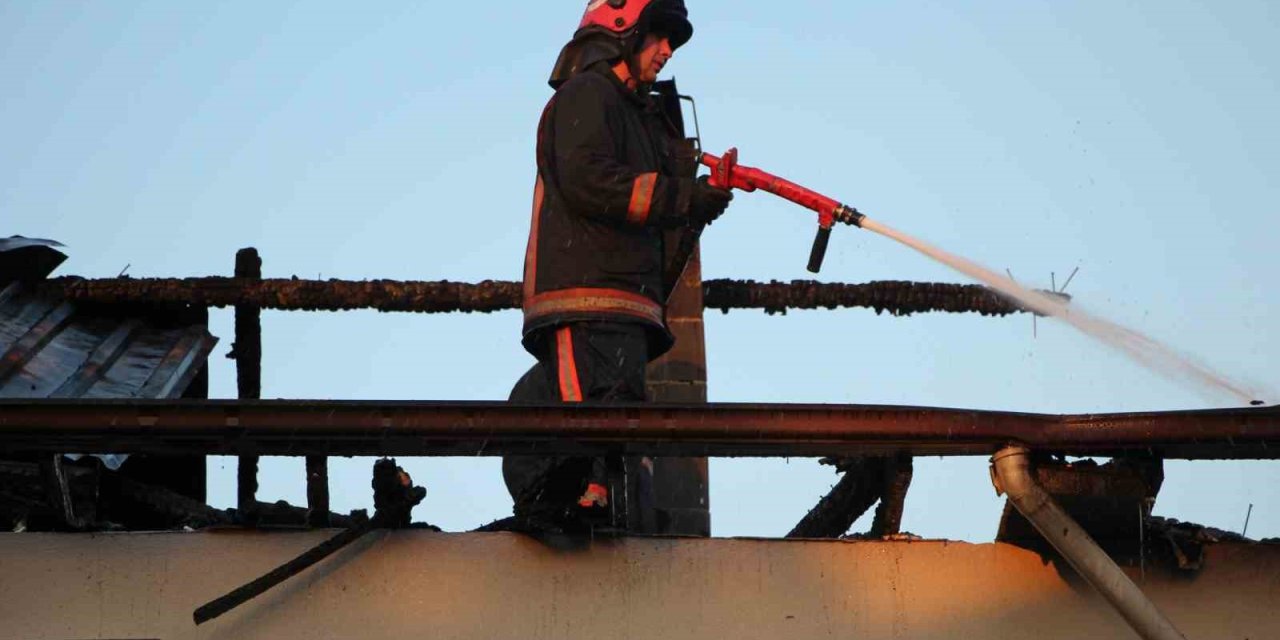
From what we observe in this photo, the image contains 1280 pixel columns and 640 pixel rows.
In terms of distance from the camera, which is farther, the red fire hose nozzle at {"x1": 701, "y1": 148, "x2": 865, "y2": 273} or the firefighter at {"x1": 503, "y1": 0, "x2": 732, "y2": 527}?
the red fire hose nozzle at {"x1": 701, "y1": 148, "x2": 865, "y2": 273}

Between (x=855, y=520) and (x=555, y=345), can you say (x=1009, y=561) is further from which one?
(x=555, y=345)

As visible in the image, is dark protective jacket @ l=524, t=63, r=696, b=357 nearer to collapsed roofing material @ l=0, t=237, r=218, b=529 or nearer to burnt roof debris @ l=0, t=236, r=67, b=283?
collapsed roofing material @ l=0, t=237, r=218, b=529

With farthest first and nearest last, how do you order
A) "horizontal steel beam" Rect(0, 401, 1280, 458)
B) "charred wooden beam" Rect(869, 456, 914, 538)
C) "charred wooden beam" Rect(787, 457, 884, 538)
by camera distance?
"charred wooden beam" Rect(787, 457, 884, 538) < "charred wooden beam" Rect(869, 456, 914, 538) < "horizontal steel beam" Rect(0, 401, 1280, 458)

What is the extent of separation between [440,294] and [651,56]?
1.74m

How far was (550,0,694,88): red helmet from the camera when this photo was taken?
26.1ft

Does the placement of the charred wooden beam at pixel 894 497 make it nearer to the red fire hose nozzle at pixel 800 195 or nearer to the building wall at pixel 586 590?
the building wall at pixel 586 590

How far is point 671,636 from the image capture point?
20.6 feet

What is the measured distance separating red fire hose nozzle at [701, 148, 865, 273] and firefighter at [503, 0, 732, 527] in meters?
0.36

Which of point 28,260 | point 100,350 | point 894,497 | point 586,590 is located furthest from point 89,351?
point 894,497

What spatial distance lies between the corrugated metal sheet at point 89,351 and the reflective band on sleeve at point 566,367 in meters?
2.16

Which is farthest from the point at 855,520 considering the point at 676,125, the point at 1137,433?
the point at 676,125

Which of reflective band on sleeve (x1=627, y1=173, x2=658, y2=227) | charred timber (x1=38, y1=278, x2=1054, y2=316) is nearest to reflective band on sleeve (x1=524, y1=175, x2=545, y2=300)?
reflective band on sleeve (x1=627, y1=173, x2=658, y2=227)

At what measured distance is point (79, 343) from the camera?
950 cm

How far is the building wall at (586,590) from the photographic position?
20.5ft
